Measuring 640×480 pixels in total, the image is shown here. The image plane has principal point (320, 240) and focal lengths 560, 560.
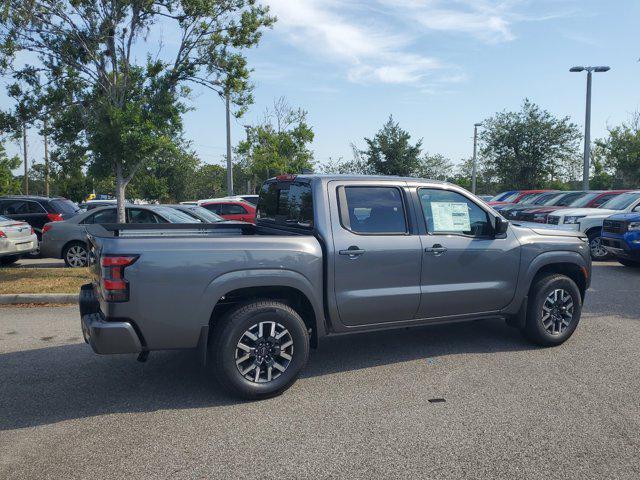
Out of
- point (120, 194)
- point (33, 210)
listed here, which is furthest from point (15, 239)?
point (33, 210)

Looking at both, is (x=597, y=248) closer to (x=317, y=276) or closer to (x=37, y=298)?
(x=317, y=276)

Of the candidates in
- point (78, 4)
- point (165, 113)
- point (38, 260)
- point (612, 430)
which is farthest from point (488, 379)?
point (38, 260)

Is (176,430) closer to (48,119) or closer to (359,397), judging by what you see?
(359,397)

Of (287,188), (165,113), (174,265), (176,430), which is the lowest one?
(176,430)

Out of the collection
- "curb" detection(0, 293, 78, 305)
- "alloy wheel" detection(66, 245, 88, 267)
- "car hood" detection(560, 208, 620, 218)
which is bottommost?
"curb" detection(0, 293, 78, 305)

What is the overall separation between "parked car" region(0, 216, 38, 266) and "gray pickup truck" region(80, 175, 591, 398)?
7637 millimetres

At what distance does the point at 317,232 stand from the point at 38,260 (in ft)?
39.2

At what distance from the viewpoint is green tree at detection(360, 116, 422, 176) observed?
36375 millimetres

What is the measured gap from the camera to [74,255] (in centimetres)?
1206

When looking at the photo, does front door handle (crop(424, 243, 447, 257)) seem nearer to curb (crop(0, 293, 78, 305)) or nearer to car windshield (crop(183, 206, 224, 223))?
curb (crop(0, 293, 78, 305))

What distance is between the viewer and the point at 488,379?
509 cm

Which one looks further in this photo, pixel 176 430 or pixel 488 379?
pixel 488 379

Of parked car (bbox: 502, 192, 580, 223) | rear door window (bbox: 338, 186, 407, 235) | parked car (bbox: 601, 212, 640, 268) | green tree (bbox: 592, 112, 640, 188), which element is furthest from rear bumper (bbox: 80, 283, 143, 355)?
green tree (bbox: 592, 112, 640, 188)

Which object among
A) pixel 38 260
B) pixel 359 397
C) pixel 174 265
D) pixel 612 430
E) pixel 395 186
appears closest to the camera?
pixel 612 430
